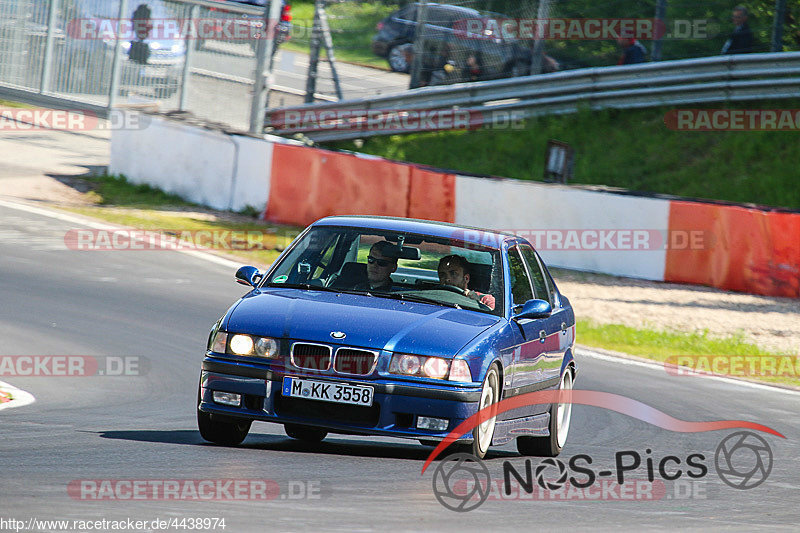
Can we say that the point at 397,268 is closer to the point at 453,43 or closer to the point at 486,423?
the point at 486,423

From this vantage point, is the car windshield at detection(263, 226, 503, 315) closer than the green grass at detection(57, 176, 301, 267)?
Yes

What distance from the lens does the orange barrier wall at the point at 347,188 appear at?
18125 millimetres

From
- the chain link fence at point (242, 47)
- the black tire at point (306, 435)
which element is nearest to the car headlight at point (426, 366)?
the black tire at point (306, 435)

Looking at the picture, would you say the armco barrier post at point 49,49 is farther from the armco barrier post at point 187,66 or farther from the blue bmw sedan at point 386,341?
the blue bmw sedan at point 386,341

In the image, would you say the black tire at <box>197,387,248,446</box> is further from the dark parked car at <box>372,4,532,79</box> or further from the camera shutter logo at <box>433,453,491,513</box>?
the dark parked car at <box>372,4,532,79</box>

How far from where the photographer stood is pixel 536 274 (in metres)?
8.38

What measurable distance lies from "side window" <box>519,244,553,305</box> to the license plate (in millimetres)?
2111

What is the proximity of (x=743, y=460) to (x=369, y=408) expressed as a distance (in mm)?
3376

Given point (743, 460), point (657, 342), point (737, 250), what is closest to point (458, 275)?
point (743, 460)

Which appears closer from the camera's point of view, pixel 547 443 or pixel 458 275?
pixel 458 275

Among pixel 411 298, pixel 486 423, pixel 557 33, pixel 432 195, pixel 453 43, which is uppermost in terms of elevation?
pixel 557 33

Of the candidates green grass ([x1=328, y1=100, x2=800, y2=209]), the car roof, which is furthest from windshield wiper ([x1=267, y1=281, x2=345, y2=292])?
green grass ([x1=328, y1=100, x2=800, y2=209])

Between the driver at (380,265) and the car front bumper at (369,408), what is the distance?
1.10 m

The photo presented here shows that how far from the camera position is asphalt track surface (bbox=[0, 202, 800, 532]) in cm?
547
